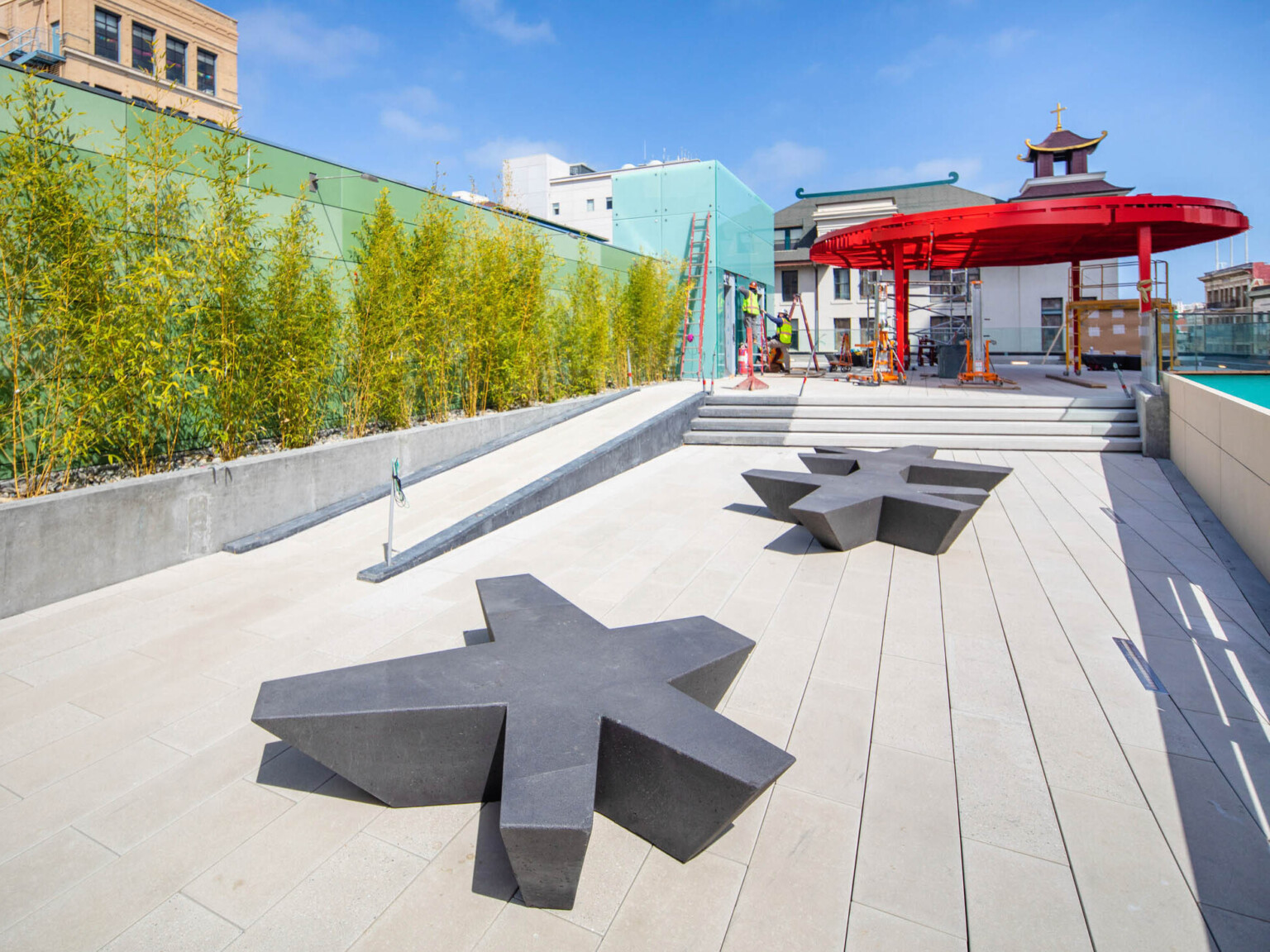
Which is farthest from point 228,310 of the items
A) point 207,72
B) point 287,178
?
point 207,72

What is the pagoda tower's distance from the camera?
24031 millimetres

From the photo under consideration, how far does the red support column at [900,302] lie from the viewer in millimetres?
11297

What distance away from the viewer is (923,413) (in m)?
8.34

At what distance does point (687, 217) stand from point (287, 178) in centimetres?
868

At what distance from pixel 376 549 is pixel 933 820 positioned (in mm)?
3539

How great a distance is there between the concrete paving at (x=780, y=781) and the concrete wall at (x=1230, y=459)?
0.29 metres

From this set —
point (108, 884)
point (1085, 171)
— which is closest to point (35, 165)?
point (108, 884)

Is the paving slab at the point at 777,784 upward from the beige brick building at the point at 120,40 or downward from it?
downward

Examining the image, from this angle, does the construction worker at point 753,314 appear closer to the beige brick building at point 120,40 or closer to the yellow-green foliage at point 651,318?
the yellow-green foliage at point 651,318

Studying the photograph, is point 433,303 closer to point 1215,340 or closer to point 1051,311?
point 1215,340

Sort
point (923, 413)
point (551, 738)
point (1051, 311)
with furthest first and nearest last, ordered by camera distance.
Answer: point (1051, 311) → point (923, 413) → point (551, 738)

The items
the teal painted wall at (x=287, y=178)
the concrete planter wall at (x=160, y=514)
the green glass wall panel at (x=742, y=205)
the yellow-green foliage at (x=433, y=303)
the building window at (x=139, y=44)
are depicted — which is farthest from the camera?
the building window at (x=139, y=44)

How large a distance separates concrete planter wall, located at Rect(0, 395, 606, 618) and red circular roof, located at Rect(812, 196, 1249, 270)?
8.00m

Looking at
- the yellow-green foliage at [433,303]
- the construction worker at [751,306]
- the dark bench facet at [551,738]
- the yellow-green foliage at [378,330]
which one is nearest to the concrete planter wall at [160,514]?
the yellow-green foliage at [378,330]
